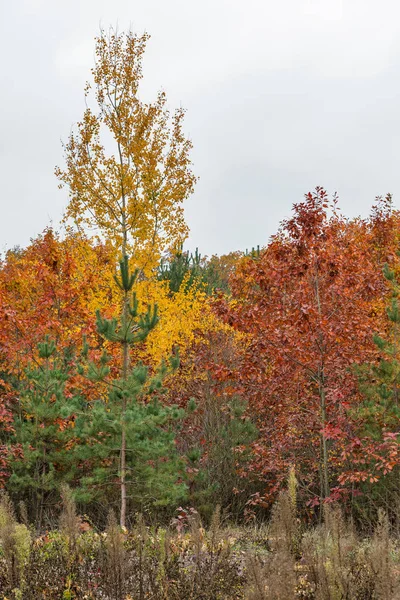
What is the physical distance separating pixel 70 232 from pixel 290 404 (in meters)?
7.92

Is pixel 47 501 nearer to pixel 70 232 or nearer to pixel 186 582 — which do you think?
pixel 186 582

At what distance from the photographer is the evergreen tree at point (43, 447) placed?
959cm

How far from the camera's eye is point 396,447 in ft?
27.2

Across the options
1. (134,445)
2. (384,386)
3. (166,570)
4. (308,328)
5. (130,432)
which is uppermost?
(308,328)

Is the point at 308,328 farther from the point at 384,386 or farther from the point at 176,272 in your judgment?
the point at 176,272

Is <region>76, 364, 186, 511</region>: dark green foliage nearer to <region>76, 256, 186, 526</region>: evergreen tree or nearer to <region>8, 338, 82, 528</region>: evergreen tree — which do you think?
<region>76, 256, 186, 526</region>: evergreen tree

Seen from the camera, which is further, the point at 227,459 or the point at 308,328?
the point at 227,459

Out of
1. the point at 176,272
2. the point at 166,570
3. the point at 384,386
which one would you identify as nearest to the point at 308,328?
the point at 384,386

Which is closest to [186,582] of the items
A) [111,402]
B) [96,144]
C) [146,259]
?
[111,402]

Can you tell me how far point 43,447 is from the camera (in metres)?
9.88

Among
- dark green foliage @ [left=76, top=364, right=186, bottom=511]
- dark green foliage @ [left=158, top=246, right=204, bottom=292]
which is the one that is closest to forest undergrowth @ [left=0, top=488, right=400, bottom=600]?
dark green foliage @ [left=76, top=364, right=186, bottom=511]

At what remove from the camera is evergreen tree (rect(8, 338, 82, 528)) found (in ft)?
31.5

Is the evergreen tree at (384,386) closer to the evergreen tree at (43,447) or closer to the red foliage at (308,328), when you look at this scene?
the red foliage at (308,328)

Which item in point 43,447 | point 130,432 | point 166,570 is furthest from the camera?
point 43,447
